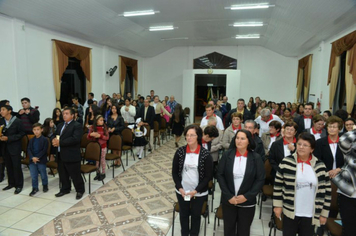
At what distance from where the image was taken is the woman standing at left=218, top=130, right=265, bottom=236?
2.29m

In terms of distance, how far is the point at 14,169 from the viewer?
4188mm

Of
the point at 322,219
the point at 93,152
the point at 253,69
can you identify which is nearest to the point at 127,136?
the point at 93,152

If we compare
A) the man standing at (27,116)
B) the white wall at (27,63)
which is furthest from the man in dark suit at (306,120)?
the white wall at (27,63)

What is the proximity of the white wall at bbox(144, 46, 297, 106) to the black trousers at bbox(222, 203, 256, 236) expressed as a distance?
11.0 m

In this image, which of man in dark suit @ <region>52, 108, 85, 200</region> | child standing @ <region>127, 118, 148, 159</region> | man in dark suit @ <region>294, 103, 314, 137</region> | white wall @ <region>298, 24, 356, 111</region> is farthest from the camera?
white wall @ <region>298, 24, 356, 111</region>

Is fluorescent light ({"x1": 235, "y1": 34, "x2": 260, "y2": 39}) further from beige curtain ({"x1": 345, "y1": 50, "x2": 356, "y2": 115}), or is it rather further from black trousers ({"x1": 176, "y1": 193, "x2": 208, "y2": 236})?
black trousers ({"x1": 176, "y1": 193, "x2": 208, "y2": 236})

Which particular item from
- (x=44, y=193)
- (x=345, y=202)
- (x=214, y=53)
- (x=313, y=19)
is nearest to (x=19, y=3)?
(x=44, y=193)

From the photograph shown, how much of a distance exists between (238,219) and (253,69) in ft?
40.4

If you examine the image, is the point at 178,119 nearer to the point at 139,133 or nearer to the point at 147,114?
the point at 147,114

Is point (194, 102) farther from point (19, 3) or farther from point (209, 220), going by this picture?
point (209, 220)

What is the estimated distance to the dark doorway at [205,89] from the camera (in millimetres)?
13242

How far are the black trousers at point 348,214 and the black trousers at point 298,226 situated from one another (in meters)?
0.36

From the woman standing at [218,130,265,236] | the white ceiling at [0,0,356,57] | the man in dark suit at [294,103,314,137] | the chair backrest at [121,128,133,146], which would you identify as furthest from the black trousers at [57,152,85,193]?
the white ceiling at [0,0,356,57]

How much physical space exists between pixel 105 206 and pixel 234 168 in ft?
8.01
